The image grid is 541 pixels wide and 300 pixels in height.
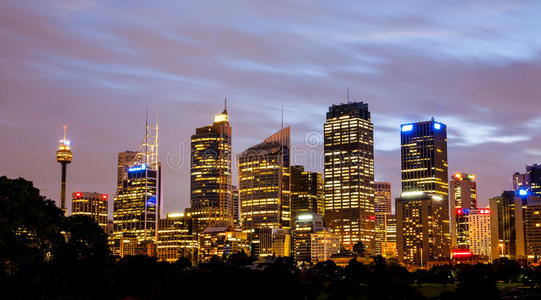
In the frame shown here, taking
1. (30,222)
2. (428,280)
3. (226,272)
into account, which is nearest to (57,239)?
(30,222)

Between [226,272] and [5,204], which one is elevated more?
[5,204]

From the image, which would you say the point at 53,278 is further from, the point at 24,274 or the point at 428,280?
the point at 428,280

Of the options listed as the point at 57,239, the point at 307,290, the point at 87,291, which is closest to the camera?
the point at 87,291

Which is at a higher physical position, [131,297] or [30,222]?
[30,222]

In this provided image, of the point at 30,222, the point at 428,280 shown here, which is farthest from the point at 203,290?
the point at 428,280

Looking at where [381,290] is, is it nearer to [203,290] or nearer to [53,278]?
[203,290]

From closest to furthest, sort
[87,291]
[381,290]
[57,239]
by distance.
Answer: [87,291]
[57,239]
[381,290]

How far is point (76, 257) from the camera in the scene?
99062 mm

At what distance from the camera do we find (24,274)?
284ft

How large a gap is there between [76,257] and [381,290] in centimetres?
4137

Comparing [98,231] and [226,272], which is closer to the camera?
[226,272]

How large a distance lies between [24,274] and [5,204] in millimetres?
8563

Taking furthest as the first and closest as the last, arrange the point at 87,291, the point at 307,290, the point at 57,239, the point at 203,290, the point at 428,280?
the point at 428,280 → the point at 307,290 → the point at 57,239 → the point at 87,291 → the point at 203,290

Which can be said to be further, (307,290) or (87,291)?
(307,290)
